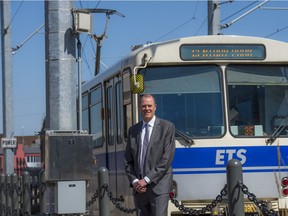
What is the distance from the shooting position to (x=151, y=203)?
7812mm

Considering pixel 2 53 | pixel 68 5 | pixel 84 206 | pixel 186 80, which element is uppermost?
pixel 2 53

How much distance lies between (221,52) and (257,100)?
89 cm

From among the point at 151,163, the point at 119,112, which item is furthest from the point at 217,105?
the point at 151,163

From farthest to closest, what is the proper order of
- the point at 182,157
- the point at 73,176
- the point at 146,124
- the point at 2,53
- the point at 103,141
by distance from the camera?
1. the point at 2,53
2. the point at 103,141
3. the point at 182,157
4. the point at 73,176
5. the point at 146,124

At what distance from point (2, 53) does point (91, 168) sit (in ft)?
56.7

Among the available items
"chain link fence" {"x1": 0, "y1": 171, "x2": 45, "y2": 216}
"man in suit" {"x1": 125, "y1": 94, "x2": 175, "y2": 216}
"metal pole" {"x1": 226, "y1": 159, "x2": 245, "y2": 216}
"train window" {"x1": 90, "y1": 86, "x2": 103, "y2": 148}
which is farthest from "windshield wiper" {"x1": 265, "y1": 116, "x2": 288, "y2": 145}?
"train window" {"x1": 90, "y1": 86, "x2": 103, "y2": 148}

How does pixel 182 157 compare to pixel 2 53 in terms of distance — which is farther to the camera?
pixel 2 53

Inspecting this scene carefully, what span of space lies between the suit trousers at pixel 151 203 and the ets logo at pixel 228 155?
2583 mm

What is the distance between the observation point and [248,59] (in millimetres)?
10750

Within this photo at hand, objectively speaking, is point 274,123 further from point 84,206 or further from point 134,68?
point 84,206

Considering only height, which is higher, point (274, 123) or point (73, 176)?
point (274, 123)

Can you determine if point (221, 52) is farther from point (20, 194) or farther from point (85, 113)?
point (85, 113)

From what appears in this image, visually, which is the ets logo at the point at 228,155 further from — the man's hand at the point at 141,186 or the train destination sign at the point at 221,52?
the man's hand at the point at 141,186

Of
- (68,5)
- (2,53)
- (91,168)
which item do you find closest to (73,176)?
(91,168)
